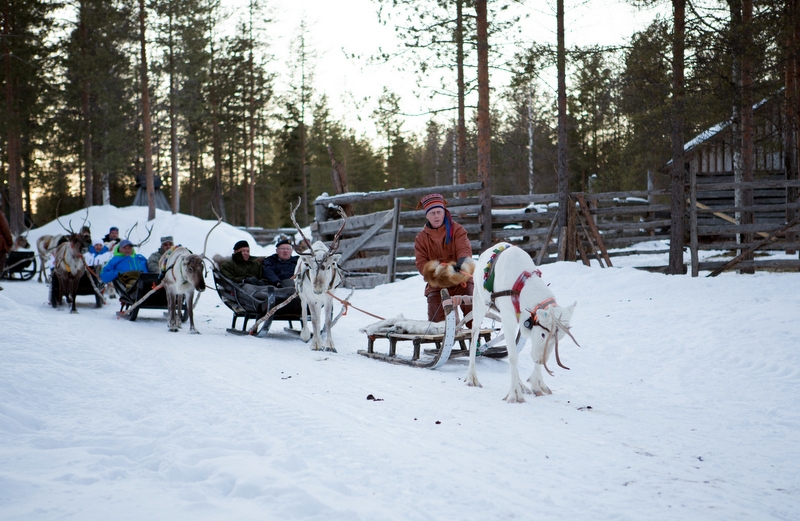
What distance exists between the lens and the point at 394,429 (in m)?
4.91

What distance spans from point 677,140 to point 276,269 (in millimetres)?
8294

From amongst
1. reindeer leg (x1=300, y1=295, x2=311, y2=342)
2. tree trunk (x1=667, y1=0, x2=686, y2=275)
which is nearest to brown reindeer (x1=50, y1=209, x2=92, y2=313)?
reindeer leg (x1=300, y1=295, x2=311, y2=342)

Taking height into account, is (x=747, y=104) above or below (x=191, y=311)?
above

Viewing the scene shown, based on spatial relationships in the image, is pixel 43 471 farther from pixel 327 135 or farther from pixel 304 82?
pixel 327 135

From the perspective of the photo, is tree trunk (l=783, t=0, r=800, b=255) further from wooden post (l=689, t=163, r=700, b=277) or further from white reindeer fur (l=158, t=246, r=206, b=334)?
white reindeer fur (l=158, t=246, r=206, b=334)

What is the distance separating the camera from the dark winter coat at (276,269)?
11.3m

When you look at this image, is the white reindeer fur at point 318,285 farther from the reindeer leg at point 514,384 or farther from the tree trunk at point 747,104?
the tree trunk at point 747,104

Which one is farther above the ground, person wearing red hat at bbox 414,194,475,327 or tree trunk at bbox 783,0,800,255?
tree trunk at bbox 783,0,800,255

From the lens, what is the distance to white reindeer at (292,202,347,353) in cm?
920

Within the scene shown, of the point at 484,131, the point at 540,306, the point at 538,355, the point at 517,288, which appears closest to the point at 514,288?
the point at 517,288

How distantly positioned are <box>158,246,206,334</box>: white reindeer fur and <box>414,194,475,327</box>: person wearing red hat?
4579 millimetres

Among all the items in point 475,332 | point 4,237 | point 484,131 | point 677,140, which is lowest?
point 475,332

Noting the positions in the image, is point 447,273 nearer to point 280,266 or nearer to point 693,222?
point 280,266

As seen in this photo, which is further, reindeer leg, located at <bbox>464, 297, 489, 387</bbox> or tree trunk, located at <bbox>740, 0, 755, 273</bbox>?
tree trunk, located at <bbox>740, 0, 755, 273</bbox>
